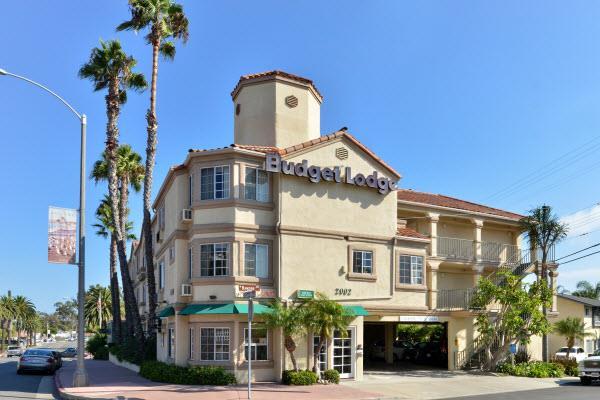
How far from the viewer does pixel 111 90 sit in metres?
31.8

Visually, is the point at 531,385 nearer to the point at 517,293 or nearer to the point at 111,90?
the point at 517,293

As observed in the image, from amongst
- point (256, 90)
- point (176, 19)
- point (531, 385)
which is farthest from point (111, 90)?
point (531, 385)

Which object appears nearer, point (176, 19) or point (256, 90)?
point (256, 90)

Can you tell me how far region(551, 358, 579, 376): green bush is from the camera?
3112 centimetres

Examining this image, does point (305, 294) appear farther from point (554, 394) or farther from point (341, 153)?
point (554, 394)

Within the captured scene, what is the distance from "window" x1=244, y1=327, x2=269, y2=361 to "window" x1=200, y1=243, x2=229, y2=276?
2.58 metres

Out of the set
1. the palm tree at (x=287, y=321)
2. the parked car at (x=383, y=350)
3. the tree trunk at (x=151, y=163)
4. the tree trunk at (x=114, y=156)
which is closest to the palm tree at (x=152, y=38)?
the tree trunk at (x=151, y=163)

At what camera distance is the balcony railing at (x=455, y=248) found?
31.9 m

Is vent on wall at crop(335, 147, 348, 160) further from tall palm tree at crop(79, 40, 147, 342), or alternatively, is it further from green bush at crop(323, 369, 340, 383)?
tall palm tree at crop(79, 40, 147, 342)

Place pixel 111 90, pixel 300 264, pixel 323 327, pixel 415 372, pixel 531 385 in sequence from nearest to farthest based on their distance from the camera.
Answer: pixel 323 327 → pixel 300 264 → pixel 531 385 → pixel 415 372 → pixel 111 90

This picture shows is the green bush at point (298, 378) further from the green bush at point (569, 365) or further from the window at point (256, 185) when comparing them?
the green bush at point (569, 365)

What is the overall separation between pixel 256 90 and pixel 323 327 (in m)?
12.0

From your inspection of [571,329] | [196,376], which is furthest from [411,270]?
[571,329]

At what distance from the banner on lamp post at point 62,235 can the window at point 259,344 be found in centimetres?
733
